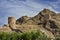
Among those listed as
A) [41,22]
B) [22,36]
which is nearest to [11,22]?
[41,22]

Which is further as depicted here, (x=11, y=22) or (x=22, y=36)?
(x=11, y=22)

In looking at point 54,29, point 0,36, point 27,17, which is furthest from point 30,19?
point 0,36

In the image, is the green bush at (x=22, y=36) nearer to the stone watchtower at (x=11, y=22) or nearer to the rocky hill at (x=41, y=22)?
the rocky hill at (x=41, y=22)

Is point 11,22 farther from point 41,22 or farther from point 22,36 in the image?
point 22,36

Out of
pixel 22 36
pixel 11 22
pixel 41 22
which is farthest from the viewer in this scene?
pixel 41 22

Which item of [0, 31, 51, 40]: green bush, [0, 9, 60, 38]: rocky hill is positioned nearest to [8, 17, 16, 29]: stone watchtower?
[0, 9, 60, 38]: rocky hill

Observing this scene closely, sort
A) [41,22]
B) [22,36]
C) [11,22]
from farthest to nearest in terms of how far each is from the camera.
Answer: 1. [41,22]
2. [11,22]
3. [22,36]

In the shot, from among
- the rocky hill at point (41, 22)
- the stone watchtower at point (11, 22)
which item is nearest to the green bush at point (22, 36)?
the rocky hill at point (41, 22)

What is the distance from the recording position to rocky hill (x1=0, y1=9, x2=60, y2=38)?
337ft

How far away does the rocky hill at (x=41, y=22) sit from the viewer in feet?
337

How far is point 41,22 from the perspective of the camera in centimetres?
11331

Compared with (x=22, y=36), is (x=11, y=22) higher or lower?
lower

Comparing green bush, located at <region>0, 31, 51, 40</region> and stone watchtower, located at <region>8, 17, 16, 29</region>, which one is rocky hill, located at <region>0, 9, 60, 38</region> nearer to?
stone watchtower, located at <region>8, 17, 16, 29</region>

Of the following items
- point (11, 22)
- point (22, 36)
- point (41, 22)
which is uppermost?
point (22, 36)
